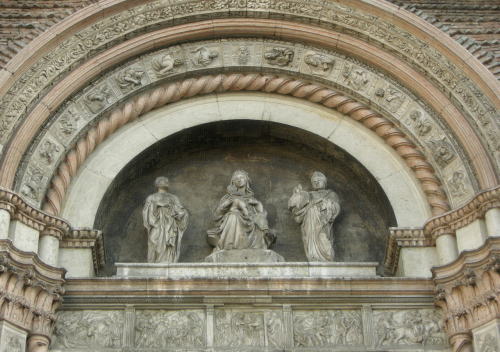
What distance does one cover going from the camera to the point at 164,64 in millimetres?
14453

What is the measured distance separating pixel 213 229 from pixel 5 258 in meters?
3.31

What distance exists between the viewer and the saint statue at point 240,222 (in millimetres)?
13422

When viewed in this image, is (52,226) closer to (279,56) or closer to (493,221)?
(279,56)

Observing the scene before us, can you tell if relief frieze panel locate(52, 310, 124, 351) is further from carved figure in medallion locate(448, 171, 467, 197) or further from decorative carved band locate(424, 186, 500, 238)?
carved figure in medallion locate(448, 171, 467, 197)

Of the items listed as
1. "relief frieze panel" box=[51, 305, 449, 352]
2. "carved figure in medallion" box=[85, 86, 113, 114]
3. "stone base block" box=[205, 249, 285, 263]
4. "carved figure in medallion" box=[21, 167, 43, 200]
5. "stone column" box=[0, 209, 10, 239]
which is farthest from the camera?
"carved figure in medallion" box=[85, 86, 113, 114]

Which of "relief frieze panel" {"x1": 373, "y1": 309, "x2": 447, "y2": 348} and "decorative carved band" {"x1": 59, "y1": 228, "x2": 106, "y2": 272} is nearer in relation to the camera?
"relief frieze panel" {"x1": 373, "y1": 309, "x2": 447, "y2": 348}

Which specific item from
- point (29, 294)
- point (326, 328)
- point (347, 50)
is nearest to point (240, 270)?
point (326, 328)

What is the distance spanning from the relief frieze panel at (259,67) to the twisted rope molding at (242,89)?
141mm

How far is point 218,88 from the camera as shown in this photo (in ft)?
48.0

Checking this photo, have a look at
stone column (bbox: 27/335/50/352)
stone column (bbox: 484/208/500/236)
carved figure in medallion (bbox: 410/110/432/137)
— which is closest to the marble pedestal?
stone column (bbox: 27/335/50/352)

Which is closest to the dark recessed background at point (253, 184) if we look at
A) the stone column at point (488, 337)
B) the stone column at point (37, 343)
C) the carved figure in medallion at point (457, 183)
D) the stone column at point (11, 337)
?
the carved figure in medallion at point (457, 183)

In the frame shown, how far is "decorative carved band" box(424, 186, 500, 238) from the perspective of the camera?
41.1ft

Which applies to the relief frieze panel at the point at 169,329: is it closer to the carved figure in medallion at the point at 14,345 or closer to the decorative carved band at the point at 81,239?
the decorative carved band at the point at 81,239

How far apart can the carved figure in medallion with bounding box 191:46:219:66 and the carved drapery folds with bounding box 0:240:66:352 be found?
14.0ft
